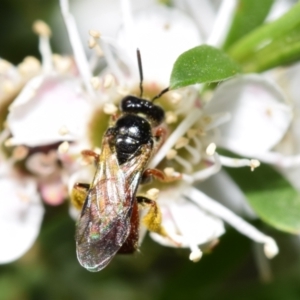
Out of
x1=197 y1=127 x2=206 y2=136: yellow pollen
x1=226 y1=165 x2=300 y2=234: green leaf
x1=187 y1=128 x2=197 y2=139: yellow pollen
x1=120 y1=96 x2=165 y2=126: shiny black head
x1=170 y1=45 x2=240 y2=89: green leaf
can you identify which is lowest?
x1=226 y1=165 x2=300 y2=234: green leaf

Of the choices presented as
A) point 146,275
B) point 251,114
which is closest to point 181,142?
point 251,114

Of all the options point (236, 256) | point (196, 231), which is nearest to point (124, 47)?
point (196, 231)

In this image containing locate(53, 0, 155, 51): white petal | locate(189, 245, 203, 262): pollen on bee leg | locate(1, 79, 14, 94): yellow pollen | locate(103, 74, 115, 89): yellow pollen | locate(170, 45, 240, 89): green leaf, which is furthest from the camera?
locate(53, 0, 155, 51): white petal

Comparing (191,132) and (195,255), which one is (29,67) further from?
(195,255)

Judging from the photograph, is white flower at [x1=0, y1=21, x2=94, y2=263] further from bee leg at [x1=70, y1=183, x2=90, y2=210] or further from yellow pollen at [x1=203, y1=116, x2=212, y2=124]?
yellow pollen at [x1=203, y1=116, x2=212, y2=124]

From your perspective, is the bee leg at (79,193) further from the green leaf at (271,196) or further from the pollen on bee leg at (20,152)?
the green leaf at (271,196)

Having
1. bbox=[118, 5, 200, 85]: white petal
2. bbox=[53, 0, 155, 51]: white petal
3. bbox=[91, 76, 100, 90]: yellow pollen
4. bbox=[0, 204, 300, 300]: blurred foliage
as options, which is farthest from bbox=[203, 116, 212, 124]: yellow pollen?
bbox=[53, 0, 155, 51]: white petal

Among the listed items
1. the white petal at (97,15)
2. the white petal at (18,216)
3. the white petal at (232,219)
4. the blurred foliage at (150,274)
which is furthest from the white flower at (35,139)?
the white petal at (97,15)

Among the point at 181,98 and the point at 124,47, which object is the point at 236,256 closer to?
the point at 181,98
